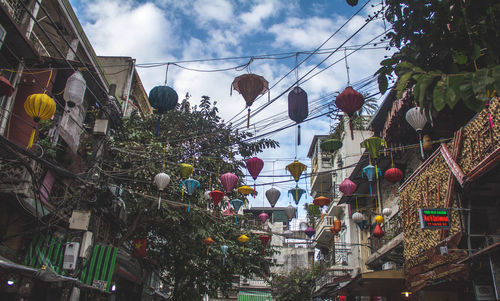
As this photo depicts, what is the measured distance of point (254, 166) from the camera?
951 centimetres

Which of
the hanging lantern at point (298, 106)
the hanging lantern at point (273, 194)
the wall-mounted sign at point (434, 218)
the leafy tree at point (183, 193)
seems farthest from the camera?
the leafy tree at point (183, 193)

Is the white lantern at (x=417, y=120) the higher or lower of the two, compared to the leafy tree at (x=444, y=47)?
higher

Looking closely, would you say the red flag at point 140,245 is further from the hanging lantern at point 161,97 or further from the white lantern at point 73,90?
the hanging lantern at point 161,97

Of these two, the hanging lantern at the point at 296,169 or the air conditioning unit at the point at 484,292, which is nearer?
the air conditioning unit at the point at 484,292

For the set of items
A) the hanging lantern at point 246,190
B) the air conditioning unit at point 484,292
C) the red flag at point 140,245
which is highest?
the hanging lantern at point 246,190

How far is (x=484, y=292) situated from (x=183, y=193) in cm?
907

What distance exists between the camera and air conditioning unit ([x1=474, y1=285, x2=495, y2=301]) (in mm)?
7479

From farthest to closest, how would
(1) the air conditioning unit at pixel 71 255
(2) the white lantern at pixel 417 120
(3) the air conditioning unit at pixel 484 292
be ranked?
(1) the air conditioning unit at pixel 71 255
(2) the white lantern at pixel 417 120
(3) the air conditioning unit at pixel 484 292

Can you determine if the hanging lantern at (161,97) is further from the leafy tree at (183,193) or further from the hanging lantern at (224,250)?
the hanging lantern at (224,250)

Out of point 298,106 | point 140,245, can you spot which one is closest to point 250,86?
point 298,106

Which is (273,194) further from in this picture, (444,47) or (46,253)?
(444,47)

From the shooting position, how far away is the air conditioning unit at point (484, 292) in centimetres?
748

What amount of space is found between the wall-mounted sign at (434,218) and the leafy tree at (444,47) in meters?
4.14

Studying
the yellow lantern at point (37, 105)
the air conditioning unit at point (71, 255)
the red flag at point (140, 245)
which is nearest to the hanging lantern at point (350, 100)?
the yellow lantern at point (37, 105)
